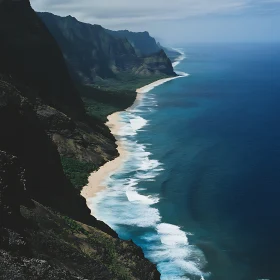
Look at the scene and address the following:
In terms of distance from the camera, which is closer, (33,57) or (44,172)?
(44,172)

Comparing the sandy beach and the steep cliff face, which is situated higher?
the steep cliff face

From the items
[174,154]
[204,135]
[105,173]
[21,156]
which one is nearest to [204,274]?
[21,156]

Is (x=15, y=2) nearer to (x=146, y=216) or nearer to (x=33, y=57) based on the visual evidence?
(x=33, y=57)

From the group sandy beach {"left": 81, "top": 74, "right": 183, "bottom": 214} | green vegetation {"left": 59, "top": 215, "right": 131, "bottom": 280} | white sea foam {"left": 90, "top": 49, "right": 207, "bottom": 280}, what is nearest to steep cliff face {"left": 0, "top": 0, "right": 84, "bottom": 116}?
sandy beach {"left": 81, "top": 74, "right": 183, "bottom": 214}

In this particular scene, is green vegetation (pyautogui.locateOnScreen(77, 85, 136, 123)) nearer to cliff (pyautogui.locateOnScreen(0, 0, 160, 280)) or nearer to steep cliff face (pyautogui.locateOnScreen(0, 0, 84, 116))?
steep cliff face (pyautogui.locateOnScreen(0, 0, 84, 116))

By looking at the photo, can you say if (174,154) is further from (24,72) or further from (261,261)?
(261,261)

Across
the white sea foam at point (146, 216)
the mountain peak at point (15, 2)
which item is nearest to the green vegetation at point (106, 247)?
the white sea foam at point (146, 216)

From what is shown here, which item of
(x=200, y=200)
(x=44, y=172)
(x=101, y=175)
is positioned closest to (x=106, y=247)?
(x=44, y=172)
